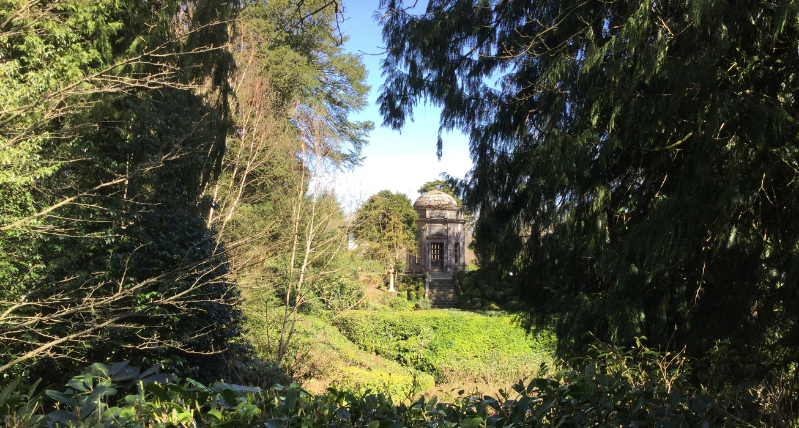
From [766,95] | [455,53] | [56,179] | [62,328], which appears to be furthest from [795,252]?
[56,179]

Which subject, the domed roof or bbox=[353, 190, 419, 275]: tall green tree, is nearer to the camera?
bbox=[353, 190, 419, 275]: tall green tree

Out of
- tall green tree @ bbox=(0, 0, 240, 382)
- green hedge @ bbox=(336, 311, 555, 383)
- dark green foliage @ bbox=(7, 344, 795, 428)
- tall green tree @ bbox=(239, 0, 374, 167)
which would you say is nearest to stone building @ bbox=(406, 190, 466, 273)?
tall green tree @ bbox=(239, 0, 374, 167)

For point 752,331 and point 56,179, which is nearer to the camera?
point 752,331

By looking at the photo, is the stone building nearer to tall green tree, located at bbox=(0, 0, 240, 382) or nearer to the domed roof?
the domed roof

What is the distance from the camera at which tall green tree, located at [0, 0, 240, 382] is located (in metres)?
5.05

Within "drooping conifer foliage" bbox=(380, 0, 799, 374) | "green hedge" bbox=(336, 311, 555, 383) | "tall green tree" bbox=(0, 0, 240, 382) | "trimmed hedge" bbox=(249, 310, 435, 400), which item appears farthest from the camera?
"green hedge" bbox=(336, 311, 555, 383)

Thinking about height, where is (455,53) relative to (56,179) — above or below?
above

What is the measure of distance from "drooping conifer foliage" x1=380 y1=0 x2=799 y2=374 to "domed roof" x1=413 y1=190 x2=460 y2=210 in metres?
18.5

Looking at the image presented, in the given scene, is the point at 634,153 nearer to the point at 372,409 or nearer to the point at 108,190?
the point at 372,409

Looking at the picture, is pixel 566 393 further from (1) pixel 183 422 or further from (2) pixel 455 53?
(2) pixel 455 53

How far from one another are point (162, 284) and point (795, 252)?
5690mm

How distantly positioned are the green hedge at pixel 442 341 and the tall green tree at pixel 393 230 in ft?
12.5

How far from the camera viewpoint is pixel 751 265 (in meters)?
3.48

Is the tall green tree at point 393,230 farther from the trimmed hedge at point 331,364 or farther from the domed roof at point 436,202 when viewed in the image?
the trimmed hedge at point 331,364
